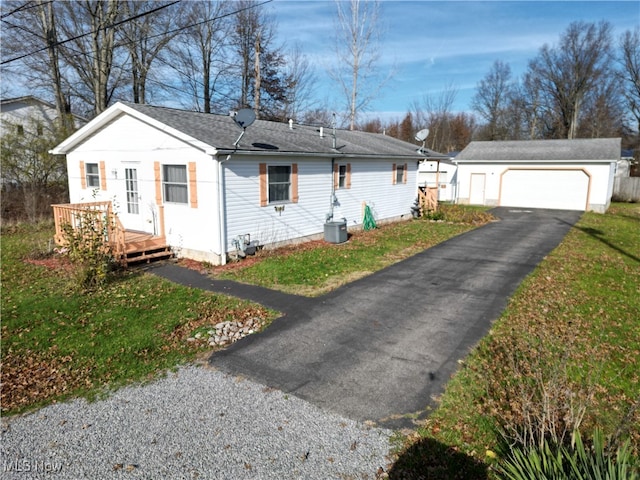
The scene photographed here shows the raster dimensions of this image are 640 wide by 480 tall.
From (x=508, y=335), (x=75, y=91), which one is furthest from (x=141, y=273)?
(x=75, y=91)

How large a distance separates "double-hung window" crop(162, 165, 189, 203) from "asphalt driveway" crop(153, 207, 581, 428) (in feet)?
6.71

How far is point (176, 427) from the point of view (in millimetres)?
4266

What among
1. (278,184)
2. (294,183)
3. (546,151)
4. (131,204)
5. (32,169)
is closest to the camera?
(278,184)

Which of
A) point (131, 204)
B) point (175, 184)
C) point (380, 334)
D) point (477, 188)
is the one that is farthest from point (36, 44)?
point (477, 188)

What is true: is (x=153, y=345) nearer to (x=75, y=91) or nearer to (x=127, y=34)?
(x=127, y=34)

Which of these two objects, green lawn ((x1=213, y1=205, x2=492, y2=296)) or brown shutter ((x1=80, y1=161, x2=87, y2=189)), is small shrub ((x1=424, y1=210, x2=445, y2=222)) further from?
brown shutter ((x1=80, y1=161, x2=87, y2=189))

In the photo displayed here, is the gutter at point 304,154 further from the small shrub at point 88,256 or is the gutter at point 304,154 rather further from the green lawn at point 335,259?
the small shrub at point 88,256

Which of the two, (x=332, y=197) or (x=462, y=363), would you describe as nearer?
(x=462, y=363)

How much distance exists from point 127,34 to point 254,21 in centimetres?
863

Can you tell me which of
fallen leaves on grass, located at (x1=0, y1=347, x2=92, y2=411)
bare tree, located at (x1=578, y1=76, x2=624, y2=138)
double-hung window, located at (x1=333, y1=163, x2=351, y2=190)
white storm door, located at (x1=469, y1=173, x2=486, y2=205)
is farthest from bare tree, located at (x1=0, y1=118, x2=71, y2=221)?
bare tree, located at (x1=578, y1=76, x2=624, y2=138)

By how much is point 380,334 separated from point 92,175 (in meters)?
12.3

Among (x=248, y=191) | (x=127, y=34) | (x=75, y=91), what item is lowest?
(x=248, y=191)

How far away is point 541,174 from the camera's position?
24.6 metres

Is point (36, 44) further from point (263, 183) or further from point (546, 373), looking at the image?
point (546, 373)
